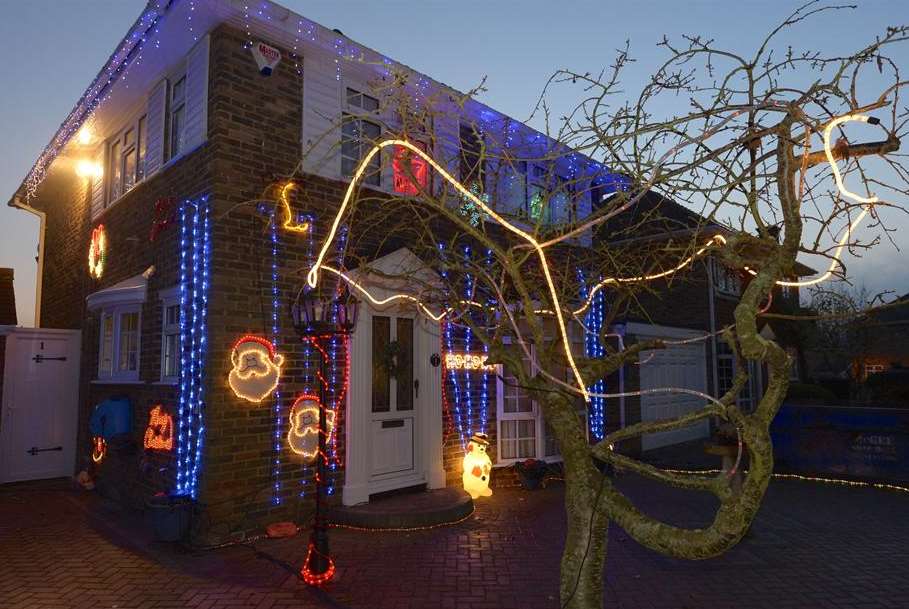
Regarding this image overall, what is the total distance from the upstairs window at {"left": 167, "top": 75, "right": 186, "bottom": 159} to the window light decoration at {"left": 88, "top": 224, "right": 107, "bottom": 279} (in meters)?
2.76

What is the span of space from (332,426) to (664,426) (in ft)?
15.5

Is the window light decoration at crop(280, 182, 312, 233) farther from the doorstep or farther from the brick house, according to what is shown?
the doorstep

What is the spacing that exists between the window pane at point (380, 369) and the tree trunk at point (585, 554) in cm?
447

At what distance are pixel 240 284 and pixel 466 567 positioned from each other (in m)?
3.72

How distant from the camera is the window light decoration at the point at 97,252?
376 inches

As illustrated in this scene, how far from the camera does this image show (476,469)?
26.5 ft

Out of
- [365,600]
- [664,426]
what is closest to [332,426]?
[365,600]

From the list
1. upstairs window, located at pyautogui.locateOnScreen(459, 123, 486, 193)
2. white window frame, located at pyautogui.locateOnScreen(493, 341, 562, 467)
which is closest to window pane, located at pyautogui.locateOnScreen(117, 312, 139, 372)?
upstairs window, located at pyautogui.locateOnScreen(459, 123, 486, 193)

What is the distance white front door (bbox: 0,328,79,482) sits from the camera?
9.57m

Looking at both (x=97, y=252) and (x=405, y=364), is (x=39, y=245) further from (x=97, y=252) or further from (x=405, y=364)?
(x=405, y=364)

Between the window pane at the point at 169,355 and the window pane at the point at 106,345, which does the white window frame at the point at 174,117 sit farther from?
the window pane at the point at 106,345

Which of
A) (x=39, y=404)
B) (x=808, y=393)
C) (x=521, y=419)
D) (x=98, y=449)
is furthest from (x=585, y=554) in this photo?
(x=808, y=393)

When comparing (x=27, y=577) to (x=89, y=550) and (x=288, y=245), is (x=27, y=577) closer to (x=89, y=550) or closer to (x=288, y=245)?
(x=89, y=550)

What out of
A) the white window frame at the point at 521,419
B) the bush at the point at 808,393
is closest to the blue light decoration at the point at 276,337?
the white window frame at the point at 521,419
